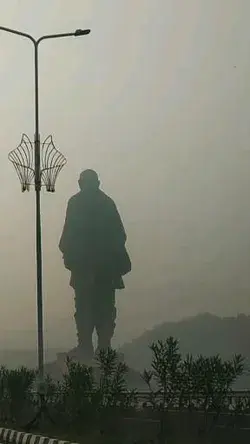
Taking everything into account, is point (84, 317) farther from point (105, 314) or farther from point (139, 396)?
point (139, 396)

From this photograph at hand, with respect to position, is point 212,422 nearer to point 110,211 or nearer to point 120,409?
point 120,409

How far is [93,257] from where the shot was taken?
74.0ft

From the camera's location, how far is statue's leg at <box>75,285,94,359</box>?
2247cm

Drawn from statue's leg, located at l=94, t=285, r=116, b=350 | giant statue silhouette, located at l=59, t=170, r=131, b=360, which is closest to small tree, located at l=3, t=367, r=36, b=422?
giant statue silhouette, located at l=59, t=170, r=131, b=360

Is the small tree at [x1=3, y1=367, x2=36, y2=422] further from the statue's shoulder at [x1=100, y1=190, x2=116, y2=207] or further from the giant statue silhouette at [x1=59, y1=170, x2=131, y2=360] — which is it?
the statue's shoulder at [x1=100, y1=190, x2=116, y2=207]

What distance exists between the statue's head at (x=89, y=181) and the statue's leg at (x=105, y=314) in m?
2.42

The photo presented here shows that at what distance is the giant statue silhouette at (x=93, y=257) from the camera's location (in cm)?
2147

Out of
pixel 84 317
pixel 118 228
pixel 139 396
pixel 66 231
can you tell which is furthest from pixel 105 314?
pixel 139 396

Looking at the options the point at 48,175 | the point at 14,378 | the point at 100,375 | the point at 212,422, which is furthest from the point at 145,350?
the point at 212,422

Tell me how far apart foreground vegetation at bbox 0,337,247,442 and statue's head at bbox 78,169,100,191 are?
4.49 meters

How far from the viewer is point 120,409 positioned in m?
16.1

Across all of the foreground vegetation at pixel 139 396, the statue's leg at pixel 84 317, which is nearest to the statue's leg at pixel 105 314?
the statue's leg at pixel 84 317

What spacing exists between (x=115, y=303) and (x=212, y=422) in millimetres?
8042

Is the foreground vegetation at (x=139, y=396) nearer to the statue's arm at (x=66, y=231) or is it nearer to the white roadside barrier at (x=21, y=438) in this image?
the white roadside barrier at (x=21, y=438)
